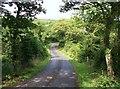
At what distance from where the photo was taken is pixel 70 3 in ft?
66.4

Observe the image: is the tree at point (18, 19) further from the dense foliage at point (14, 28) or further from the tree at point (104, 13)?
the tree at point (104, 13)

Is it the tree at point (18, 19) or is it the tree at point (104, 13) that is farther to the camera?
the tree at point (18, 19)

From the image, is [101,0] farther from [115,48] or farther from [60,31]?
[60,31]

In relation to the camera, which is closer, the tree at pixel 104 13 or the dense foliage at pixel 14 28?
the tree at pixel 104 13

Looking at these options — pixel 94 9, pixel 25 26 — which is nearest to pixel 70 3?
pixel 94 9

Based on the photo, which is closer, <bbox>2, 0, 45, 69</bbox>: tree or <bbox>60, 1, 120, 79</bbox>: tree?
<bbox>60, 1, 120, 79</bbox>: tree

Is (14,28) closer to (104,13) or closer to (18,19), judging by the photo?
(18,19)

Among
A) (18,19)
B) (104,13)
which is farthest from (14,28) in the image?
(104,13)

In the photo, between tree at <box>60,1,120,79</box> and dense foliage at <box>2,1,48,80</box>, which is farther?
dense foliage at <box>2,1,48,80</box>

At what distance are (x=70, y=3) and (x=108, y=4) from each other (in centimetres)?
392

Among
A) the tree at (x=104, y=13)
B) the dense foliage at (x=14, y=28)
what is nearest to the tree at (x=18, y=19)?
the dense foliage at (x=14, y=28)

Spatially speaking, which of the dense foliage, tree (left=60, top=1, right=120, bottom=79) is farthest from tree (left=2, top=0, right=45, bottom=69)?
tree (left=60, top=1, right=120, bottom=79)

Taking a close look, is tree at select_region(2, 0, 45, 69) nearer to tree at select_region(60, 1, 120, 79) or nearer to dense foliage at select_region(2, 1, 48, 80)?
dense foliage at select_region(2, 1, 48, 80)

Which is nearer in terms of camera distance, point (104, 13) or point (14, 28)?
point (104, 13)
